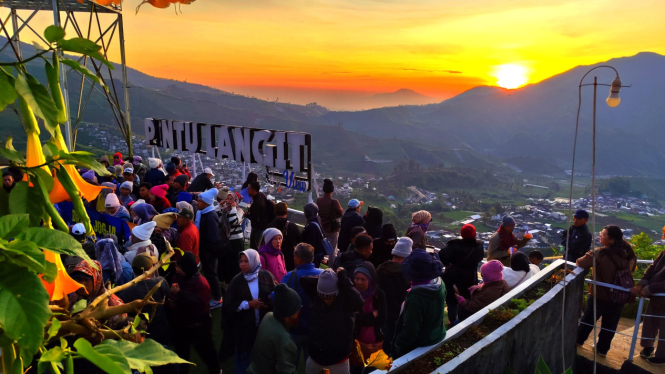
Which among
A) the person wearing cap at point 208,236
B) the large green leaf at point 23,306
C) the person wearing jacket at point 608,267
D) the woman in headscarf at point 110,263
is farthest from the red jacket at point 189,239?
the person wearing jacket at point 608,267

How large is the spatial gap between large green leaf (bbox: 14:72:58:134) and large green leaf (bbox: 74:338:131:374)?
0.42 m

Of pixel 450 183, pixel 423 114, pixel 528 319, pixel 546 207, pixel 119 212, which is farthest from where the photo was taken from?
pixel 423 114

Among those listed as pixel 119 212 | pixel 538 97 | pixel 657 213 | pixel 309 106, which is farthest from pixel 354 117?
pixel 119 212

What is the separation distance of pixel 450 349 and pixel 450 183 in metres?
78.3

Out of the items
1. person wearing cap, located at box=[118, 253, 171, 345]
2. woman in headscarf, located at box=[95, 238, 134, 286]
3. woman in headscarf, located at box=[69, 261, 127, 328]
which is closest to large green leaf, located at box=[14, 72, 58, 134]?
woman in headscarf, located at box=[69, 261, 127, 328]

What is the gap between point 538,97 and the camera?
174 meters

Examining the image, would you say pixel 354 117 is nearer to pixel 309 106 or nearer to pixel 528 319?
pixel 309 106

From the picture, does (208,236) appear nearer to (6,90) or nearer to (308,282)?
(308,282)

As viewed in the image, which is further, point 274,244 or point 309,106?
point 309,106

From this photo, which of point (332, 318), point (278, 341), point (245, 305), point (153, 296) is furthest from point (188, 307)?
point (332, 318)

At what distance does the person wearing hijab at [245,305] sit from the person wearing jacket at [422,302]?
1.35m

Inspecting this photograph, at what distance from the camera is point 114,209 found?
546cm

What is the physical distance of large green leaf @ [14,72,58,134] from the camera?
76 centimetres

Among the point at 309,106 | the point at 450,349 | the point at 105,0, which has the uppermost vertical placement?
the point at 309,106
